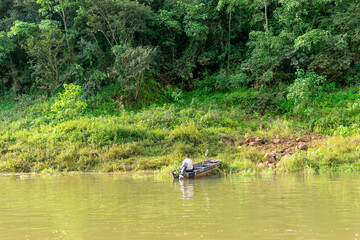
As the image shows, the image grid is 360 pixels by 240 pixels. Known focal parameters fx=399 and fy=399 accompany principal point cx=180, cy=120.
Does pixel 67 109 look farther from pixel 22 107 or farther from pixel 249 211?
pixel 249 211

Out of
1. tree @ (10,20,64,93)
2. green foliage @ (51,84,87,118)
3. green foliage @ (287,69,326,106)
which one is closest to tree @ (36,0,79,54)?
tree @ (10,20,64,93)

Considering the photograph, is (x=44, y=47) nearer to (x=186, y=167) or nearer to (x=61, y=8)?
(x=61, y=8)

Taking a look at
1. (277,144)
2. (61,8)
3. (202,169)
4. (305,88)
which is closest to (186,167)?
(202,169)

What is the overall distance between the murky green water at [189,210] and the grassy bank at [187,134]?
4.43 meters

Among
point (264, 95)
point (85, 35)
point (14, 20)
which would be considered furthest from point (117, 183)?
point (14, 20)

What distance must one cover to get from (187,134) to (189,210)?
13.0 metres

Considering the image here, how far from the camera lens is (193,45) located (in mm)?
30750

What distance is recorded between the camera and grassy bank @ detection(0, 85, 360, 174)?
17.7 meters

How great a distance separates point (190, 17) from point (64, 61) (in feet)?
32.3

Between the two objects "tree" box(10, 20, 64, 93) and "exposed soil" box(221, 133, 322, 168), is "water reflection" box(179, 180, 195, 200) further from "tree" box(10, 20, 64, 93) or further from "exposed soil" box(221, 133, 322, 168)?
"tree" box(10, 20, 64, 93)

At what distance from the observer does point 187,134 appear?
2144 cm

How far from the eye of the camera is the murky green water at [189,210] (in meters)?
6.57

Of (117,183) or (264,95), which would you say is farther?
(264,95)

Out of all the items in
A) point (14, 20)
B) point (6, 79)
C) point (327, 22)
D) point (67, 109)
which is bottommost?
point (67, 109)
